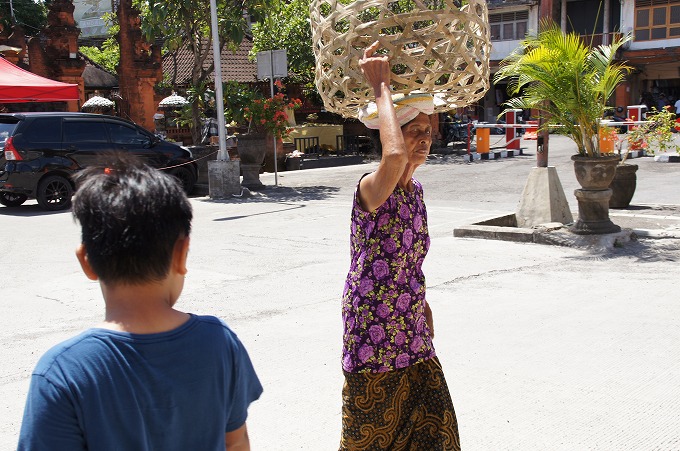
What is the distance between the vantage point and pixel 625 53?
40.2 m

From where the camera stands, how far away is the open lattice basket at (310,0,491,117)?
10.2 feet

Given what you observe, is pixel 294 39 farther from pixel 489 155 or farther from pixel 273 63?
pixel 273 63

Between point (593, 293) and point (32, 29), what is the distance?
36611mm

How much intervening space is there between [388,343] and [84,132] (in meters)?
12.9

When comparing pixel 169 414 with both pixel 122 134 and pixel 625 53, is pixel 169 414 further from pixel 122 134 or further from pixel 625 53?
pixel 625 53

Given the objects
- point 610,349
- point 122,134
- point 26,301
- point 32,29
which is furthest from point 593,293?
point 32,29

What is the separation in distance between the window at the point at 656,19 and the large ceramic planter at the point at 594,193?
3382 cm

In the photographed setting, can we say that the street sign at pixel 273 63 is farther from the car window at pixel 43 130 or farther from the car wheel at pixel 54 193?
the car wheel at pixel 54 193

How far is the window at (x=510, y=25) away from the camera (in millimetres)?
44375

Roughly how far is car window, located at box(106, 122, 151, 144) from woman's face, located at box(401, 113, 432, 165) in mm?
12794

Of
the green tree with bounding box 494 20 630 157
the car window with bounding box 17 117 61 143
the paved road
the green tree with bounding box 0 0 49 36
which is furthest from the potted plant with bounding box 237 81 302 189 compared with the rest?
the green tree with bounding box 0 0 49 36

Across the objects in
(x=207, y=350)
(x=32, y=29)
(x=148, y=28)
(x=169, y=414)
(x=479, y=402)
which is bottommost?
(x=479, y=402)

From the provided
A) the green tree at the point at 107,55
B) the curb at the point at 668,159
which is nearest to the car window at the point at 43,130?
the curb at the point at 668,159

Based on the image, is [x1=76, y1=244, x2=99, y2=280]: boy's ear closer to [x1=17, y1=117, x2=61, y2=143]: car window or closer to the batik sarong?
the batik sarong
